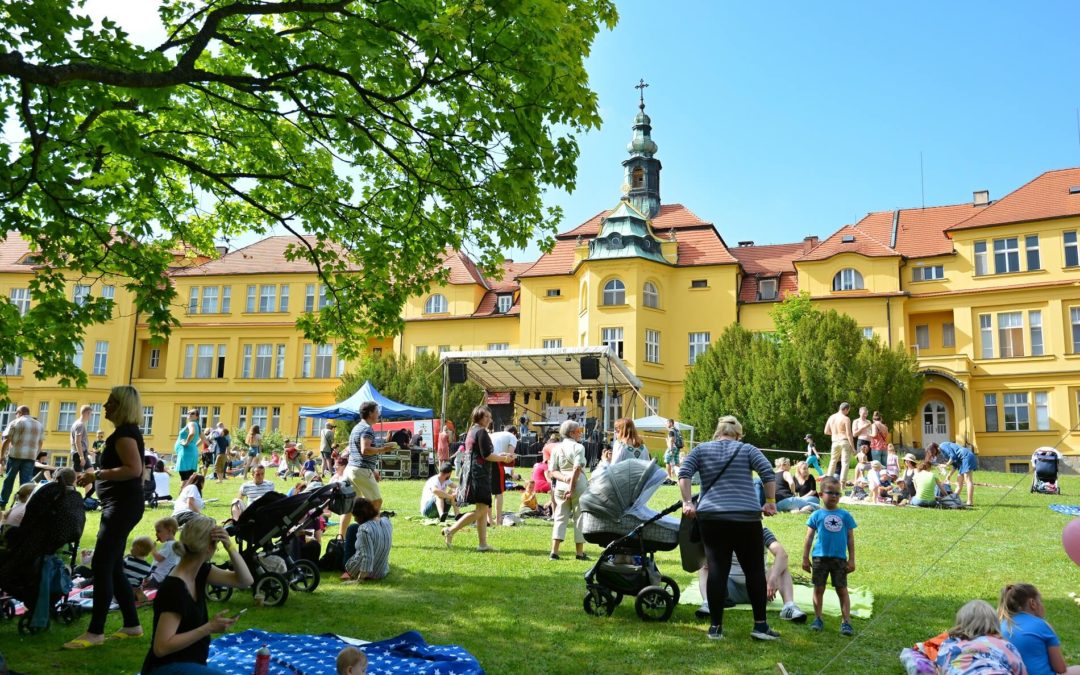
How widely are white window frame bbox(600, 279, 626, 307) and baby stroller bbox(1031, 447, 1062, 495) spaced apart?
23.9 meters

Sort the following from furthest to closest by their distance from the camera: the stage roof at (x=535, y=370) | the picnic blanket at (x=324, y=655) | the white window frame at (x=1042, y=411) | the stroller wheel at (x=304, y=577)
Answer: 1. the white window frame at (x=1042, y=411)
2. the stage roof at (x=535, y=370)
3. the stroller wheel at (x=304, y=577)
4. the picnic blanket at (x=324, y=655)

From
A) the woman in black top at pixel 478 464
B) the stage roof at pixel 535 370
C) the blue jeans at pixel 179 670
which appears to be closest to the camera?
the blue jeans at pixel 179 670

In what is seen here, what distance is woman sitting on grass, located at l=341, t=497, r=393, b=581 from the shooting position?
29.0 ft

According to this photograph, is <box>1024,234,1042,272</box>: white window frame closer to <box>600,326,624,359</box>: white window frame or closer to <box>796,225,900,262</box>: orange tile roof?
<box>796,225,900,262</box>: orange tile roof

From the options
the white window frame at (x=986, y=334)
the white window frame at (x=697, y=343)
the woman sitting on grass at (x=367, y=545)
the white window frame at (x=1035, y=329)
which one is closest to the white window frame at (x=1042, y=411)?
the white window frame at (x=1035, y=329)

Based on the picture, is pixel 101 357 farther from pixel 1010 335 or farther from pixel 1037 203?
pixel 1037 203

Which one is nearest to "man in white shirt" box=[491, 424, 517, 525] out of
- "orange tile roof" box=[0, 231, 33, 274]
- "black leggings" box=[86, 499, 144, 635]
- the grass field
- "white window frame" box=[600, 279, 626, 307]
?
the grass field

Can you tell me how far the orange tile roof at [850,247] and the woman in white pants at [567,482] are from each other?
33.1 metres

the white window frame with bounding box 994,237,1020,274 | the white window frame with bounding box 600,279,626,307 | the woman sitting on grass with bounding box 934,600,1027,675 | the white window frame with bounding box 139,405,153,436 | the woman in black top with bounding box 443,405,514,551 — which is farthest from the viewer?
the white window frame with bounding box 139,405,153,436

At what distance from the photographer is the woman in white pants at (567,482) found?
10.4m

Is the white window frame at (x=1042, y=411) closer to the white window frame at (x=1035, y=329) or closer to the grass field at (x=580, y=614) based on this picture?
the white window frame at (x=1035, y=329)

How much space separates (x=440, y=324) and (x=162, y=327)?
38.5m

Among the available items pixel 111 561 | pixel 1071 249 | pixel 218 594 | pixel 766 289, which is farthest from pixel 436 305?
pixel 111 561

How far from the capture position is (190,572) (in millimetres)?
4438
